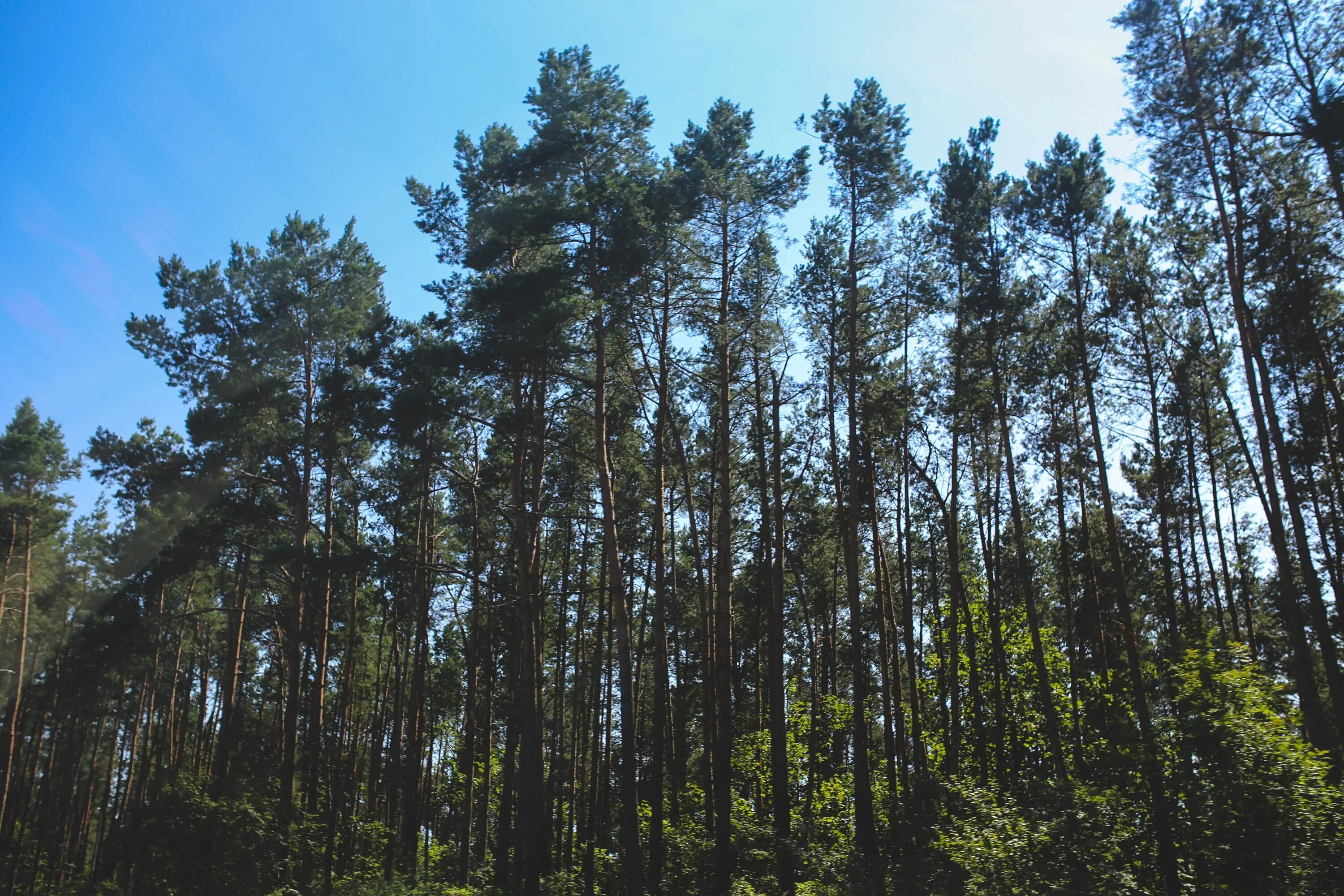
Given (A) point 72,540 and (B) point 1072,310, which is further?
(A) point 72,540

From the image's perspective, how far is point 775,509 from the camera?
1888 centimetres

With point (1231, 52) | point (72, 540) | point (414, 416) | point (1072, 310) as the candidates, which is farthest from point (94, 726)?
point (1231, 52)

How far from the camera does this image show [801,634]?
33.4m

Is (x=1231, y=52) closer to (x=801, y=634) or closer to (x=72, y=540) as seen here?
(x=801, y=634)

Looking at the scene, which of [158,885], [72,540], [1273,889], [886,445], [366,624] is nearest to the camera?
[1273,889]

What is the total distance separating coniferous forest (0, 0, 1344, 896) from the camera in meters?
14.0

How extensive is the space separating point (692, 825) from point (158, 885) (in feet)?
38.0

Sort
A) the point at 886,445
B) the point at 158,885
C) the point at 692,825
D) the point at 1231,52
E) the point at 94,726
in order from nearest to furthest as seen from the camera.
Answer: the point at 1231,52
the point at 158,885
the point at 692,825
the point at 886,445
the point at 94,726

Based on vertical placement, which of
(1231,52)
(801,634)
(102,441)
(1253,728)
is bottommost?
(1253,728)

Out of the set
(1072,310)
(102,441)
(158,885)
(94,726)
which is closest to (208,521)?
(102,441)

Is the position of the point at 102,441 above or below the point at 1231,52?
below

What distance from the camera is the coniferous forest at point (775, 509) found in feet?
46.0

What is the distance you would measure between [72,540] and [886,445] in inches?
1507

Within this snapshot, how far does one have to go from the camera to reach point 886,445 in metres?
22.6
